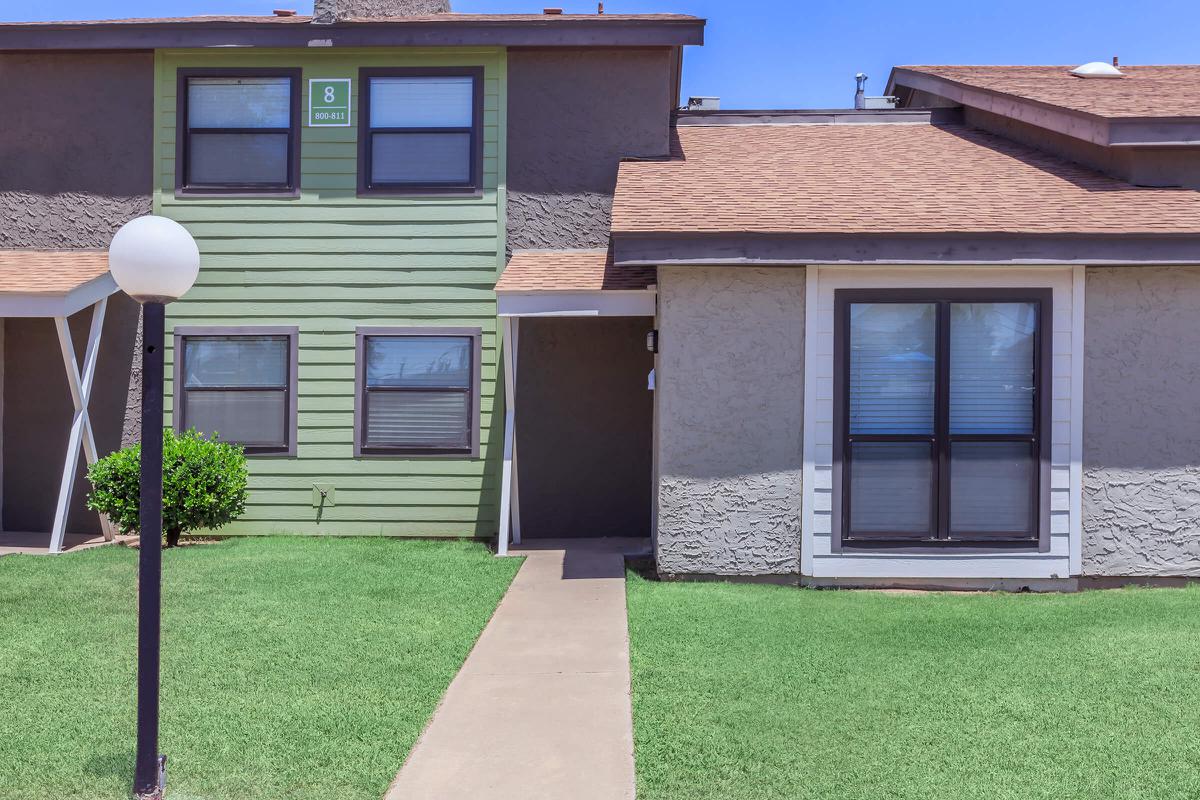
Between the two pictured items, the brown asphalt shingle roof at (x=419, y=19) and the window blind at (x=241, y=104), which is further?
the window blind at (x=241, y=104)

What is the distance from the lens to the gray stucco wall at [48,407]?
10914 mm

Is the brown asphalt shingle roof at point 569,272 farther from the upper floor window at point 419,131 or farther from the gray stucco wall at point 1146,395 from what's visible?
the gray stucco wall at point 1146,395

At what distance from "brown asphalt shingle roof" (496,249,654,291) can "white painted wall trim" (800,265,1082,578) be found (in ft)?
6.56

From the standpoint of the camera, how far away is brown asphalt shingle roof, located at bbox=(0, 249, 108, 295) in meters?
9.71

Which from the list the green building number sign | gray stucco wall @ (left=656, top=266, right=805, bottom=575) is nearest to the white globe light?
gray stucco wall @ (left=656, top=266, right=805, bottom=575)

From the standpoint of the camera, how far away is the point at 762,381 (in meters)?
8.23

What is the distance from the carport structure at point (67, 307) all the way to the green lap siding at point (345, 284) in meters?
0.83

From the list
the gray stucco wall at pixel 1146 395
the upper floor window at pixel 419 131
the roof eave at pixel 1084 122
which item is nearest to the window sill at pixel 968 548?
the gray stucco wall at pixel 1146 395

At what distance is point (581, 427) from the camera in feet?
35.1

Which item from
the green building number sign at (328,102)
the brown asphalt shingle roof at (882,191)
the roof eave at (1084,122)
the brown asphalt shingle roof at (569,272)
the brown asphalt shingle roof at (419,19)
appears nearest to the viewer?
the brown asphalt shingle roof at (882,191)

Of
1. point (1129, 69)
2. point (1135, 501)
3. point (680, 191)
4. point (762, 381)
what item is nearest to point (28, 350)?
point (680, 191)

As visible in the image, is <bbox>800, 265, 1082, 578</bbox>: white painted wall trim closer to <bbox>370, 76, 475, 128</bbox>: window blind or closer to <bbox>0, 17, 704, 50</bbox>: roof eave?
<bbox>0, 17, 704, 50</bbox>: roof eave

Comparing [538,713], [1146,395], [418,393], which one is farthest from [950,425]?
[418,393]

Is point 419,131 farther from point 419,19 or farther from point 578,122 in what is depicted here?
point 578,122
